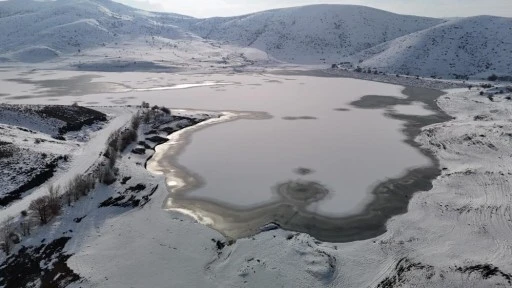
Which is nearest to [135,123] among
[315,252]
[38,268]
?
[38,268]

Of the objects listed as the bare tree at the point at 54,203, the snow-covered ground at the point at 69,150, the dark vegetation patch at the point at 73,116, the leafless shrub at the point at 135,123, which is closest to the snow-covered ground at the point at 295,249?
the bare tree at the point at 54,203

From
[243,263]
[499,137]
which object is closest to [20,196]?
[243,263]

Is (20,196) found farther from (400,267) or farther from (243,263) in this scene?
(400,267)

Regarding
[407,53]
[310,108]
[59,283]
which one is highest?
[407,53]

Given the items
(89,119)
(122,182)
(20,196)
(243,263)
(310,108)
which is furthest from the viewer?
(310,108)

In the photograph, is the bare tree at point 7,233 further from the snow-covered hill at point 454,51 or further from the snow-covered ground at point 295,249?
the snow-covered hill at point 454,51

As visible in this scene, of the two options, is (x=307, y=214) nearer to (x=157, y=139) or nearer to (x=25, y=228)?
(x=25, y=228)
